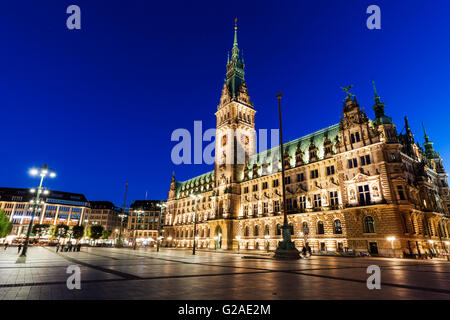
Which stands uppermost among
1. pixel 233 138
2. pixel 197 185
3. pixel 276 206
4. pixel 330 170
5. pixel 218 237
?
pixel 233 138

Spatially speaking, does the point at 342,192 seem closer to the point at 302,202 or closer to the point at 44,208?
the point at 302,202

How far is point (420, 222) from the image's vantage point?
4294 cm

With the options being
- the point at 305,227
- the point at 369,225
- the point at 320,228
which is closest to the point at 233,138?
the point at 305,227

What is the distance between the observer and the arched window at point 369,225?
132 feet

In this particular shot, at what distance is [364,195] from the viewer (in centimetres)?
4200

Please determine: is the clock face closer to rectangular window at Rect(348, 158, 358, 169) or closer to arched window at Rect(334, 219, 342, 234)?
rectangular window at Rect(348, 158, 358, 169)

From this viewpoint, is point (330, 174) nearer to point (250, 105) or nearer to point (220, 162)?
point (220, 162)

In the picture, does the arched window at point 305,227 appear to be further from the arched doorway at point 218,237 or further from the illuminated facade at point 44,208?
the illuminated facade at point 44,208

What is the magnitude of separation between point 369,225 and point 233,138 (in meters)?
46.8

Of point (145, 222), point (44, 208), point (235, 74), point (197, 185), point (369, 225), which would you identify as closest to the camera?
point (369, 225)

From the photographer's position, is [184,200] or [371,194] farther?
[184,200]

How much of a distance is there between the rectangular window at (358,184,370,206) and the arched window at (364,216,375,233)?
2.52 metres
